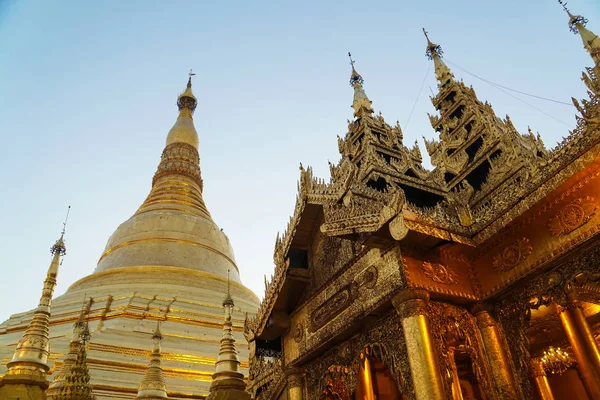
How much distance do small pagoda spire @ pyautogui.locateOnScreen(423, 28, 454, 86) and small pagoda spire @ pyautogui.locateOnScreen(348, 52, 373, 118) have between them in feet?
10.4

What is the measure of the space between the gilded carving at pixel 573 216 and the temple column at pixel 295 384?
5.00 m

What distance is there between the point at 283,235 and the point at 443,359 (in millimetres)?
4225

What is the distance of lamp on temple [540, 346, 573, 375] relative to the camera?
915 cm

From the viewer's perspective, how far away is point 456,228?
6785 mm

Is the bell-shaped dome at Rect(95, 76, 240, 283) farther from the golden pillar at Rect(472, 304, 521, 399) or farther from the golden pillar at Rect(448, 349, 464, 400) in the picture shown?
the golden pillar at Rect(472, 304, 521, 399)

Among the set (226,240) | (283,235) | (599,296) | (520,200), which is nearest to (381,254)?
(520,200)

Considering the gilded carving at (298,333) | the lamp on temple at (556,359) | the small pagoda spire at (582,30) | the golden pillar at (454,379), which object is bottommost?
the golden pillar at (454,379)

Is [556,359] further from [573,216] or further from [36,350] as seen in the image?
[36,350]

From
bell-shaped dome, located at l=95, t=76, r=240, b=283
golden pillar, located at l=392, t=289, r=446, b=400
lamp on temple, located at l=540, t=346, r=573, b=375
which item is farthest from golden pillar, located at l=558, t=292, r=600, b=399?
bell-shaped dome, located at l=95, t=76, r=240, b=283

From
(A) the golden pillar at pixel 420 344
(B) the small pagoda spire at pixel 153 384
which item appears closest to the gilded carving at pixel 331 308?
(A) the golden pillar at pixel 420 344

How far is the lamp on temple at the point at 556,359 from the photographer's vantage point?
9.15 metres

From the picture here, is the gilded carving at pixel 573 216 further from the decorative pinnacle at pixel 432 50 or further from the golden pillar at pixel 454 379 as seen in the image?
the decorative pinnacle at pixel 432 50

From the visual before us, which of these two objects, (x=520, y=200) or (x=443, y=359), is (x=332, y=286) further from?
(x=520, y=200)

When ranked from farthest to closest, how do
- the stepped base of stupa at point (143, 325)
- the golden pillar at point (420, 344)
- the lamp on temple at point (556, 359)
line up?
the stepped base of stupa at point (143, 325) → the lamp on temple at point (556, 359) → the golden pillar at point (420, 344)
